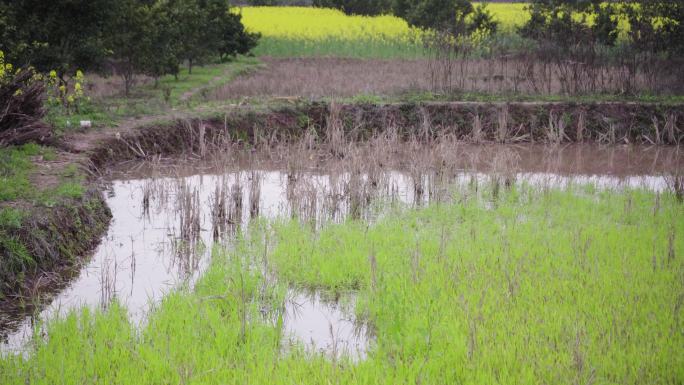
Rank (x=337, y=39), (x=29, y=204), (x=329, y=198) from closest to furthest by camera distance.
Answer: (x=29, y=204) < (x=329, y=198) < (x=337, y=39)

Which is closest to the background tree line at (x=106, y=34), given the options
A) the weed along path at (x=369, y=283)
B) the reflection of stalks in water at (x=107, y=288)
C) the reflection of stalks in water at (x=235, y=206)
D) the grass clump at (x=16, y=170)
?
the grass clump at (x=16, y=170)

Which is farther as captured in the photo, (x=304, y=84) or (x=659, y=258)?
(x=304, y=84)

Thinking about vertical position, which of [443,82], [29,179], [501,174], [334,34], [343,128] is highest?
[334,34]

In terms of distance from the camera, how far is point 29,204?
261 inches

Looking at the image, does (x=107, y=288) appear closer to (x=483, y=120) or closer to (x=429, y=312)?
(x=429, y=312)

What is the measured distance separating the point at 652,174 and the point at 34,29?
1005cm

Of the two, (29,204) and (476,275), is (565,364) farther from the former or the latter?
(29,204)

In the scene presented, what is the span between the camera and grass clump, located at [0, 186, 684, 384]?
419 cm

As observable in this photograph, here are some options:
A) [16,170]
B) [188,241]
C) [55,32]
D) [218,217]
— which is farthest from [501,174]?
[55,32]

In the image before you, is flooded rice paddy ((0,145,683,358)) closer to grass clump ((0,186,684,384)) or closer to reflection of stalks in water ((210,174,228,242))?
reflection of stalks in water ((210,174,228,242))

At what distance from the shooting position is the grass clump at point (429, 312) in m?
4.19

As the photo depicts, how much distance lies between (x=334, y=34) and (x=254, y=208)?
20.8 metres

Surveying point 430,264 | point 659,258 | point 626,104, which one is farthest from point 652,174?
point 430,264

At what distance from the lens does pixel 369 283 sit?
571 cm
